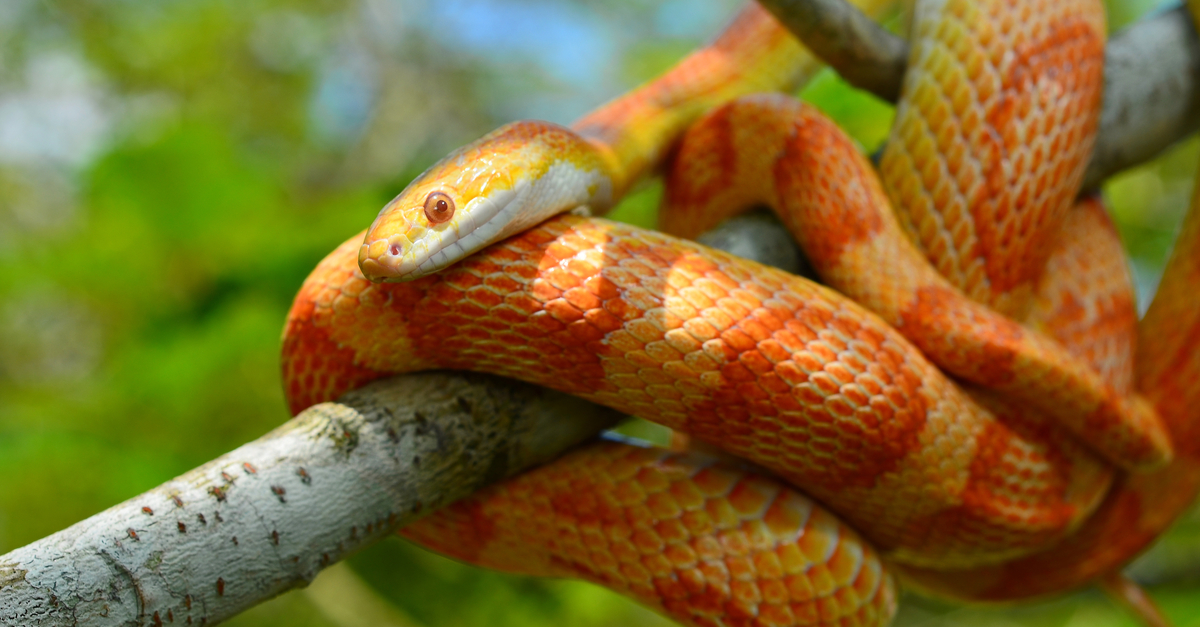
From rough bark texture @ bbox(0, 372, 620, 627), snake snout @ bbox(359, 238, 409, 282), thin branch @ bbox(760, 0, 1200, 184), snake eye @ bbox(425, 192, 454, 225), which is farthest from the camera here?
thin branch @ bbox(760, 0, 1200, 184)

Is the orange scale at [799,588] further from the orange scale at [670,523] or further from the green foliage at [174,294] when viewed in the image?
the green foliage at [174,294]

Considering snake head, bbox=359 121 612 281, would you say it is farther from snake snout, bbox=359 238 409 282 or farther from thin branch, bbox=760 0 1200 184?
thin branch, bbox=760 0 1200 184

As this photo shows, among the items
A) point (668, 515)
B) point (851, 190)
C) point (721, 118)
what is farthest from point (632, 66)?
point (668, 515)

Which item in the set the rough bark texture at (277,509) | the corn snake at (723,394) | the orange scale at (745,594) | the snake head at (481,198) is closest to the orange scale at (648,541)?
the corn snake at (723,394)

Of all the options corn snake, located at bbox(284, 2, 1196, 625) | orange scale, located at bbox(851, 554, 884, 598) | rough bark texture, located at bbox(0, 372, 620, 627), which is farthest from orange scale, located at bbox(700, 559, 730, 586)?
rough bark texture, located at bbox(0, 372, 620, 627)

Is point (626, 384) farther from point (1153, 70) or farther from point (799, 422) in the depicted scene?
point (1153, 70)

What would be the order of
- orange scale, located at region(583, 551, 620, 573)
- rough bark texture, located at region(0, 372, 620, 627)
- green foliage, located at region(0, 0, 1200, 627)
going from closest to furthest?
rough bark texture, located at region(0, 372, 620, 627) → orange scale, located at region(583, 551, 620, 573) → green foliage, located at region(0, 0, 1200, 627)

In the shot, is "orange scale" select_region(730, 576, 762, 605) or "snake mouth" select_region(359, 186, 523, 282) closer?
"snake mouth" select_region(359, 186, 523, 282)
